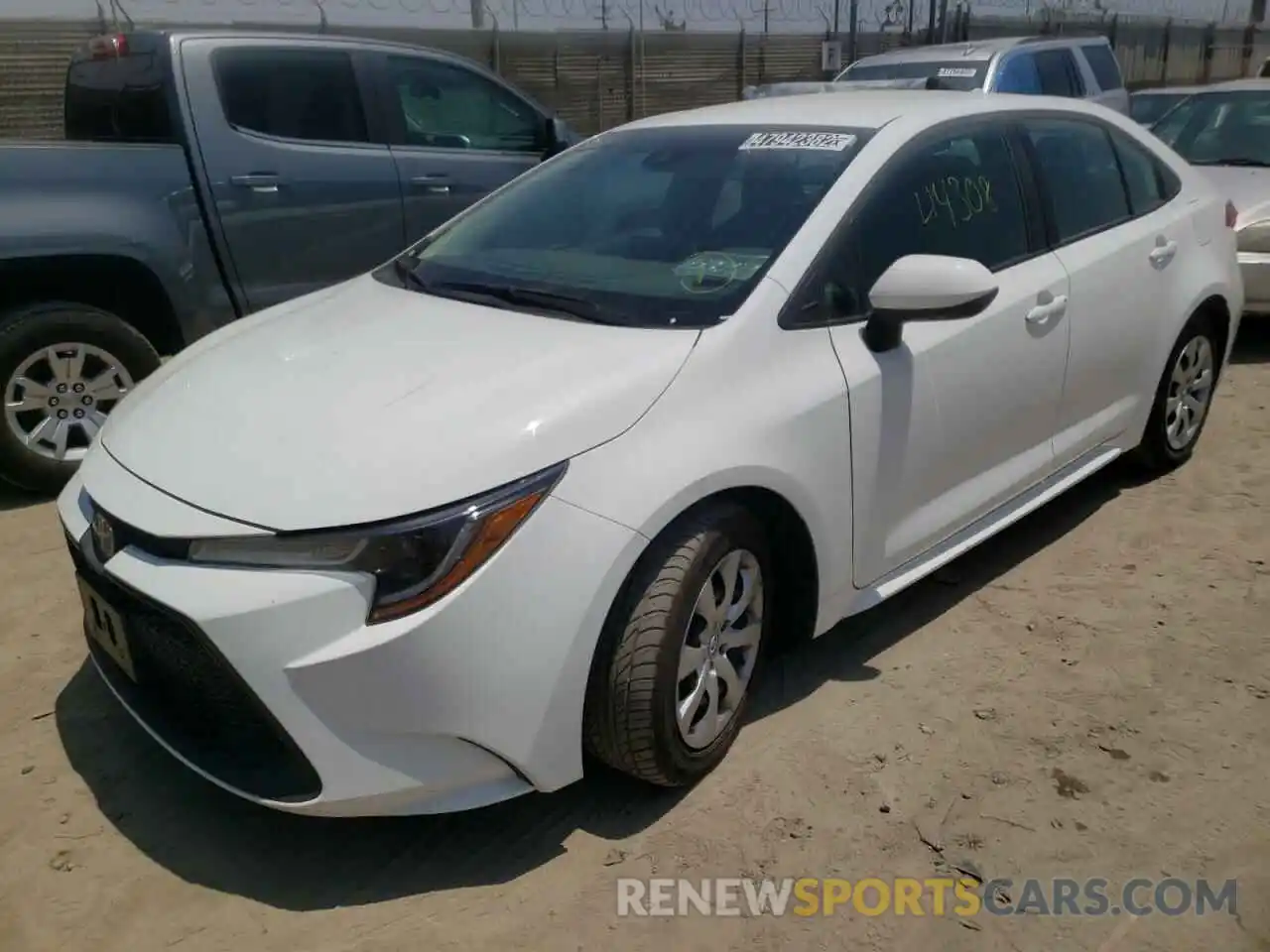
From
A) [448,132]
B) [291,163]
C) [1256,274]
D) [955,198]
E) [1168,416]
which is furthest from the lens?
[1256,274]

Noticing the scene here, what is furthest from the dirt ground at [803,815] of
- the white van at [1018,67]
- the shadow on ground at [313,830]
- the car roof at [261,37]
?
the white van at [1018,67]

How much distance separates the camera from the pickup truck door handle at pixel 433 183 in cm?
573

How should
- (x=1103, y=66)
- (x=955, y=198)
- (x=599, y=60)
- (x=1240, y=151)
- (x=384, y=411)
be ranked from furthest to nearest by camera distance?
(x=599, y=60) < (x=1103, y=66) < (x=1240, y=151) < (x=955, y=198) < (x=384, y=411)

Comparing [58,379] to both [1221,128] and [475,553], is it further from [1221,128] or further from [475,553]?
[1221,128]

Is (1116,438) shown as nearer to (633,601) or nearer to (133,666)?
(633,601)

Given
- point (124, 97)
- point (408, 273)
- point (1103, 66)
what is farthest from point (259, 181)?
point (1103, 66)

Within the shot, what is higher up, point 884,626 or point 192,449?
point 192,449

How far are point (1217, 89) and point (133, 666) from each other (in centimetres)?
834

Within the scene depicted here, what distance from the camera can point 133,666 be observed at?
2.50m

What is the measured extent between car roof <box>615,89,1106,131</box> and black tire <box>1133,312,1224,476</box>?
1090 millimetres

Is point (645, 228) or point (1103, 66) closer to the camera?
point (645, 228)

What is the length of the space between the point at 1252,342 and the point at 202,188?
20.0 ft

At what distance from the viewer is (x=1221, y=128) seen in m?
7.67

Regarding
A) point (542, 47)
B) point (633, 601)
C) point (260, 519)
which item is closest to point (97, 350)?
point (260, 519)
